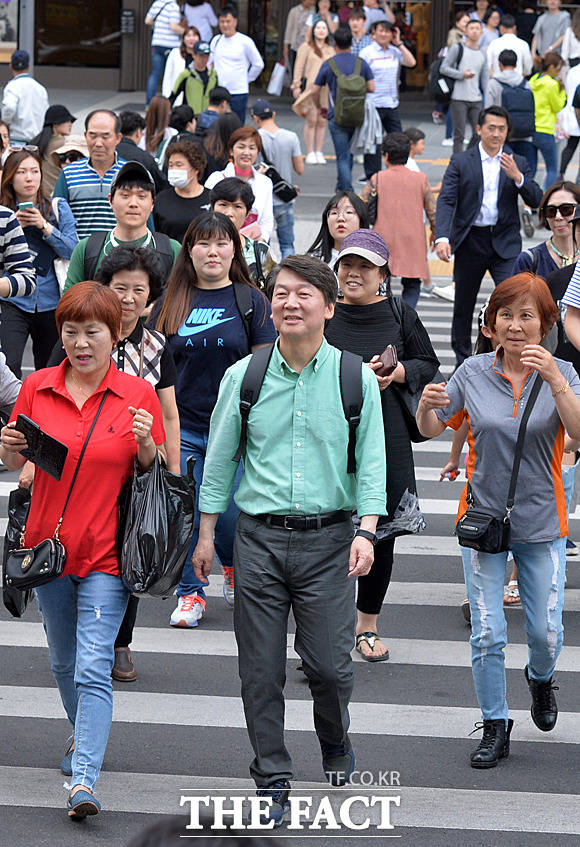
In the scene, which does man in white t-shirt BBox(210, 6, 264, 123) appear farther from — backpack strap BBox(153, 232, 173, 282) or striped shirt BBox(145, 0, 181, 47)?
Result: backpack strap BBox(153, 232, 173, 282)

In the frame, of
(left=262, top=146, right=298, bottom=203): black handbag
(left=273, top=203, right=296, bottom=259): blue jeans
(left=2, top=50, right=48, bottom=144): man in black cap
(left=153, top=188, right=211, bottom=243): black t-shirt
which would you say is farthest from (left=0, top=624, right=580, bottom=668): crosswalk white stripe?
(left=2, top=50, right=48, bottom=144): man in black cap

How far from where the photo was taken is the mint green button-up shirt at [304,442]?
5.07 metres

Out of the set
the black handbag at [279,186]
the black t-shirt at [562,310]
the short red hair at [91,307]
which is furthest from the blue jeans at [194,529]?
the black handbag at [279,186]

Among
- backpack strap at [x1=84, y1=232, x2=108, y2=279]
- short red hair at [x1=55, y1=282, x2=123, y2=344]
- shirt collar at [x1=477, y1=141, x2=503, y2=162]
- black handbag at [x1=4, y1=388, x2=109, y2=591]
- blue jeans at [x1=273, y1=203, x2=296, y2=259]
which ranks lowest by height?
blue jeans at [x1=273, y1=203, x2=296, y2=259]

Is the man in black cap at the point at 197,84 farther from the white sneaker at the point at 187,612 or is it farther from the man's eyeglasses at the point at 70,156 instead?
the white sneaker at the point at 187,612

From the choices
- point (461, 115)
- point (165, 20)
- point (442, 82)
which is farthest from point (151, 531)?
point (165, 20)

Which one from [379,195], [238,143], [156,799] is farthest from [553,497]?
[379,195]

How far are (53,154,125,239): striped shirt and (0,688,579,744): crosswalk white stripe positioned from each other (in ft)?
13.5

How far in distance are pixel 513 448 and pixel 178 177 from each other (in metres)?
4.95

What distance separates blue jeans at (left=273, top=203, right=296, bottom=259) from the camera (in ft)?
48.9

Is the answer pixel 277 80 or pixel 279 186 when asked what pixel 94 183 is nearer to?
pixel 279 186

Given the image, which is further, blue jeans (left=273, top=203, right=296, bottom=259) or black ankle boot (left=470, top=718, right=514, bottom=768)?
blue jeans (left=273, top=203, right=296, bottom=259)

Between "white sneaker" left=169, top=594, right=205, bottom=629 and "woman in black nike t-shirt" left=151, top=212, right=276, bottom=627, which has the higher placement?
"woman in black nike t-shirt" left=151, top=212, right=276, bottom=627

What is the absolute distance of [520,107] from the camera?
773 inches
